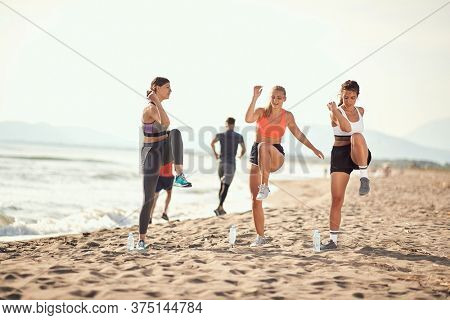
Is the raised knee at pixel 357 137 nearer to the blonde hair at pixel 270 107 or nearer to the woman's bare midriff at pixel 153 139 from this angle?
the blonde hair at pixel 270 107

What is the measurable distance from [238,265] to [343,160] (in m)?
2.14

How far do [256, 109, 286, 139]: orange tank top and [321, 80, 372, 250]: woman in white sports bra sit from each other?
0.68 metres

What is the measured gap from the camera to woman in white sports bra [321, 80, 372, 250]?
6.38 meters

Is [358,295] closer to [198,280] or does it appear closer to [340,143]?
[198,280]

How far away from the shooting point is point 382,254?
21.6ft

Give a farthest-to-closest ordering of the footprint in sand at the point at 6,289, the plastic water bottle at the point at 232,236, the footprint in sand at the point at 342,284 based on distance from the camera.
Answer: the plastic water bottle at the point at 232,236 → the footprint in sand at the point at 342,284 → the footprint in sand at the point at 6,289

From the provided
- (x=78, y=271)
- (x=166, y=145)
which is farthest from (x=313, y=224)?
(x=78, y=271)

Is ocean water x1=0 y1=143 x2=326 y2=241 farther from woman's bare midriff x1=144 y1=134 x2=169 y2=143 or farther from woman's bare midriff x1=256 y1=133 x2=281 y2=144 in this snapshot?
woman's bare midriff x1=144 y1=134 x2=169 y2=143

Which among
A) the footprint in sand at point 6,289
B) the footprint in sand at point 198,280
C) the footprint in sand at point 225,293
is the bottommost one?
the footprint in sand at point 225,293

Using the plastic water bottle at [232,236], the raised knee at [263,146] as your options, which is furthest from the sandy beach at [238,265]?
the raised knee at [263,146]

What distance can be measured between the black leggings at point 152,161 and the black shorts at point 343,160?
225cm

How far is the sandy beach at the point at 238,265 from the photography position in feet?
15.6

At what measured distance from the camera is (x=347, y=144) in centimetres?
658

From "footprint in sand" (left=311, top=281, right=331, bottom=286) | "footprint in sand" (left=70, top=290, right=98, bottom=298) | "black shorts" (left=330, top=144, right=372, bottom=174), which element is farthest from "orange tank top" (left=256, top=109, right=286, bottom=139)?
"footprint in sand" (left=70, top=290, right=98, bottom=298)
